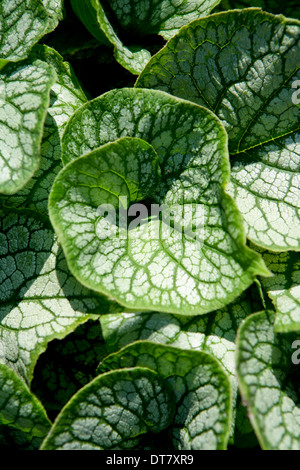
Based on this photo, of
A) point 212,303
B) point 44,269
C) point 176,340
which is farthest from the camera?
point 44,269

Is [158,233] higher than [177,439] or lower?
higher

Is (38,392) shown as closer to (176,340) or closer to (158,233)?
(176,340)

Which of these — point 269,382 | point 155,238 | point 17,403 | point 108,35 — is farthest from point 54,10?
point 269,382

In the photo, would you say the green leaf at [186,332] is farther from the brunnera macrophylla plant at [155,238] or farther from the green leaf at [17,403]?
the green leaf at [17,403]

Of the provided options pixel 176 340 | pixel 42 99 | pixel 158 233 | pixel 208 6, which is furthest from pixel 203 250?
pixel 208 6

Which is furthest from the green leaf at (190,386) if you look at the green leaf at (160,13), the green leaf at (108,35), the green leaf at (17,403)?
the green leaf at (160,13)
